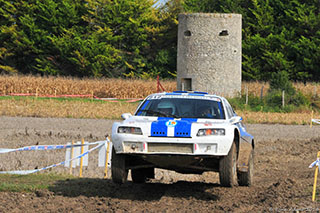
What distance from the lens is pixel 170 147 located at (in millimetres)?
11234

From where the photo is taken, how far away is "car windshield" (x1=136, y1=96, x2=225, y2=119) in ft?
41.0

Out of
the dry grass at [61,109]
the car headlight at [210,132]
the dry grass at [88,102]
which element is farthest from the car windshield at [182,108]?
the dry grass at [61,109]

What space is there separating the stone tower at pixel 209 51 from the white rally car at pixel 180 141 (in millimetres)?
35229

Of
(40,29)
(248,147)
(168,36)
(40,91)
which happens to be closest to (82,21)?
(40,29)

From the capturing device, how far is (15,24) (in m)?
73.4

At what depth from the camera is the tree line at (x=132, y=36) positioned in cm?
6600

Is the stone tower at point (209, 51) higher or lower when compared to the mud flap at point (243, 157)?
higher

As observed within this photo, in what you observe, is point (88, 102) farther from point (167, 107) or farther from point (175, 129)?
point (175, 129)

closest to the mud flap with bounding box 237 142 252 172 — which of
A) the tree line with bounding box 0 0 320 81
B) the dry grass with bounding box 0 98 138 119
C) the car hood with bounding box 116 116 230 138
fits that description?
the car hood with bounding box 116 116 230 138

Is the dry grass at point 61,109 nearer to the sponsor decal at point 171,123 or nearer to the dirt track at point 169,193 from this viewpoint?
the dirt track at point 169,193

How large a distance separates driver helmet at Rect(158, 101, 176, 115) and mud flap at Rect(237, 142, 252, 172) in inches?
55.0

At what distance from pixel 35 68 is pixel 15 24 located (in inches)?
217

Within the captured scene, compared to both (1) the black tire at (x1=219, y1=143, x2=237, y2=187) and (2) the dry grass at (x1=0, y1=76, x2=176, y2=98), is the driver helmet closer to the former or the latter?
(1) the black tire at (x1=219, y1=143, x2=237, y2=187)

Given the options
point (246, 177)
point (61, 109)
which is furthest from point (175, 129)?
point (61, 109)
